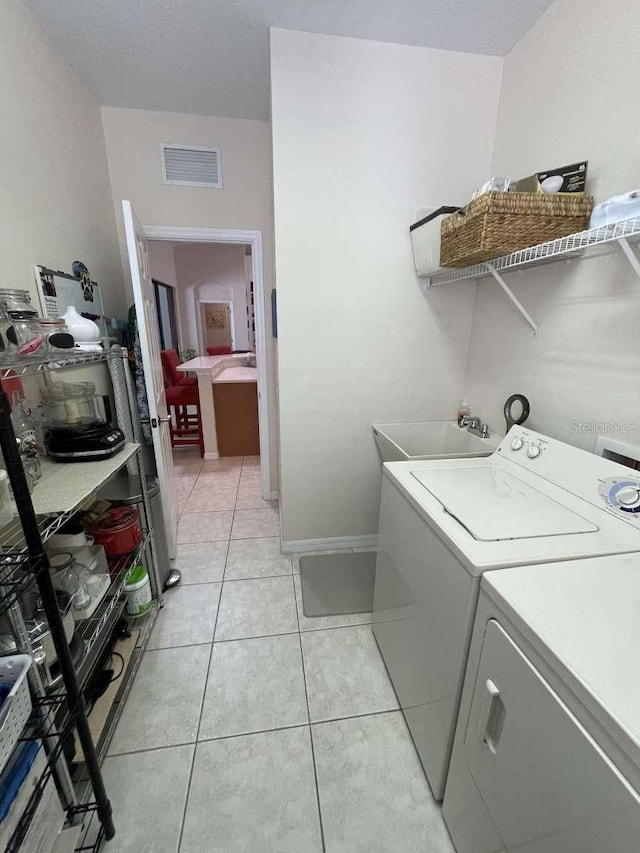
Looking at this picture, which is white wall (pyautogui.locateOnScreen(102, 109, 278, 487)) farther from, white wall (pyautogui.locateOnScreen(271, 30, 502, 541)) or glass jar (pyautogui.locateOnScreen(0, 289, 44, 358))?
glass jar (pyautogui.locateOnScreen(0, 289, 44, 358))

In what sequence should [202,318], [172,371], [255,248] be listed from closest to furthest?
[255,248] < [172,371] < [202,318]

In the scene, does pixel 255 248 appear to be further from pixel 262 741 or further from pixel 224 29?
pixel 262 741

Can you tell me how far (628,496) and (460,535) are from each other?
0.51m

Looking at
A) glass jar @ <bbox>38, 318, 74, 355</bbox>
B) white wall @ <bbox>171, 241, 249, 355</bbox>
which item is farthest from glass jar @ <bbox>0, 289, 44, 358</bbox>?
white wall @ <bbox>171, 241, 249, 355</bbox>

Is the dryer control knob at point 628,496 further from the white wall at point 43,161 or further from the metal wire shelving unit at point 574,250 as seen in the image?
the white wall at point 43,161

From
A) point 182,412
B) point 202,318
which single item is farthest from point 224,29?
point 202,318

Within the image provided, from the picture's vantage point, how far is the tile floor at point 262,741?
1.08 metres

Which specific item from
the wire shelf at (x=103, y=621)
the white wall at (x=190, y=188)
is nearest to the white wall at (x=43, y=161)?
the white wall at (x=190, y=188)

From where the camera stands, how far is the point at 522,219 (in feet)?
4.13

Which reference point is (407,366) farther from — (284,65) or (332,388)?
(284,65)

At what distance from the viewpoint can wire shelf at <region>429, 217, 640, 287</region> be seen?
3.29 feet

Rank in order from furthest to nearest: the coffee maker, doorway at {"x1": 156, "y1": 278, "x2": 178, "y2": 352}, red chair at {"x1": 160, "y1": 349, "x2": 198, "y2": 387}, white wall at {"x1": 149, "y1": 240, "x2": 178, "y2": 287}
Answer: white wall at {"x1": 149, "y1": 240, "x2": 178, "y2": 287} < doorway at {"x1": 156, "y1": 278, "x2": 178, "y2": 352} < red chair at {"x1": 160, "y1": 349, "x2": 198, "y2": 387} < the coffee maker

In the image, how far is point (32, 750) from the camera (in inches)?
32.1

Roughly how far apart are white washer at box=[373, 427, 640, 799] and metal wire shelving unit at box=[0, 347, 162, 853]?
99 centimetres
